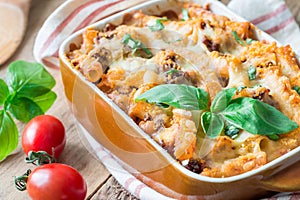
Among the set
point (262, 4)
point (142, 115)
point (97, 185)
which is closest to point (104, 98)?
point (142, 115)

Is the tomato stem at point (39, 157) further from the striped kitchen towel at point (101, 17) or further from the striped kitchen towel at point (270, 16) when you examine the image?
the striped kitchen towel at point (270, 16)

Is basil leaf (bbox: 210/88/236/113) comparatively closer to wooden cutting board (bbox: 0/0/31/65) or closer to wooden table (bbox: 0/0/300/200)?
wooden table (bbox: 0/0/300/200)

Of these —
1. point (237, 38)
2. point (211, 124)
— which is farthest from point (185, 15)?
point (211, 124)

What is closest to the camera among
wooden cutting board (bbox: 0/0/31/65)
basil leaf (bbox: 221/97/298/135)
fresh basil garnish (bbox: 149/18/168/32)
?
basil leaf (bbox: 221/97/298/135)

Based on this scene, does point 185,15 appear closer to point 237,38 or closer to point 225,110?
point 237,38

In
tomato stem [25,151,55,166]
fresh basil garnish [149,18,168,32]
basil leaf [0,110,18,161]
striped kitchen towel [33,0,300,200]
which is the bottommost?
basil leaf [0,110,18,161]

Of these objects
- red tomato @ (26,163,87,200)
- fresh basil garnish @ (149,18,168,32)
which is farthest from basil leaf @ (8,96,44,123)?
fresh basil garnish @ (149,18,168,32)
